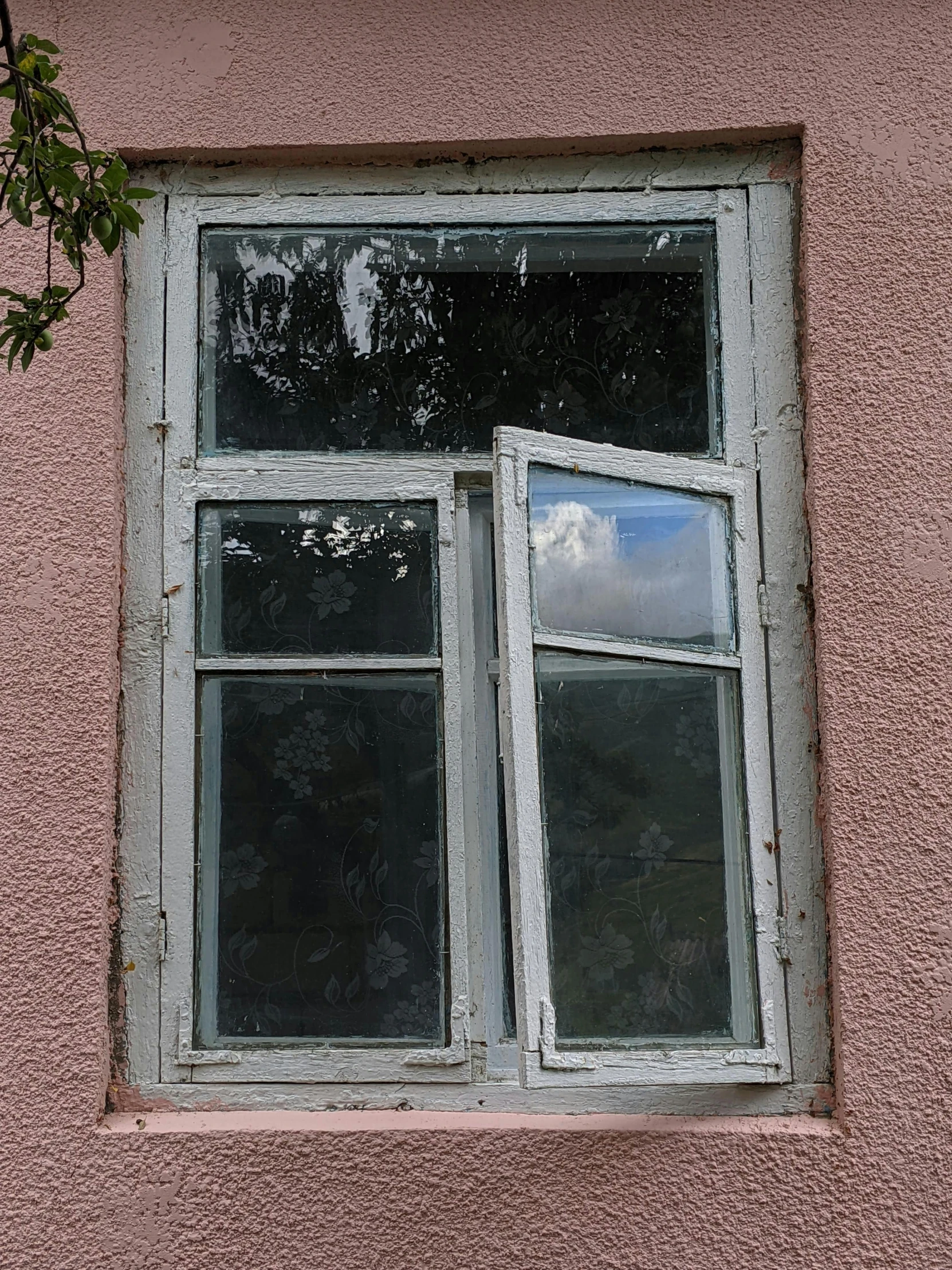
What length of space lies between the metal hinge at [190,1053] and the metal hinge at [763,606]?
124 centimetres

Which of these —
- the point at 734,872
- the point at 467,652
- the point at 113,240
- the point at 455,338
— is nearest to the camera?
the point at 113,240

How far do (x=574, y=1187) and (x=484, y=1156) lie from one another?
16cm

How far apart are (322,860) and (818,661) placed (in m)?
0.98

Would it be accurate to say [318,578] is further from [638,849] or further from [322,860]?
[638,849]

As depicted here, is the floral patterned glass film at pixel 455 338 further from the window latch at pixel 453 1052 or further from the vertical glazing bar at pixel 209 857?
the window latch at pixel 453 1052

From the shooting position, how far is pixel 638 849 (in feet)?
7.09

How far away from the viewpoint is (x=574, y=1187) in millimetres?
2082

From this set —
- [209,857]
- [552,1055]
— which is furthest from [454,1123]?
[209,857]

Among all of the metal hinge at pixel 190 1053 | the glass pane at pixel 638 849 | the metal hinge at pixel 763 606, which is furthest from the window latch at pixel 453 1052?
the metal hinge at pixel 763 606

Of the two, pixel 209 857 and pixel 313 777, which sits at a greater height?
pixel 313 777

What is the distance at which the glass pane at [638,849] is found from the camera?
2.09 meters

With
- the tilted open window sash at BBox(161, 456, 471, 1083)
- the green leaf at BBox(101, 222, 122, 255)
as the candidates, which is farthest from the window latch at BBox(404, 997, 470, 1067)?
the green leaf at BBox(101, 222, 122, 255)

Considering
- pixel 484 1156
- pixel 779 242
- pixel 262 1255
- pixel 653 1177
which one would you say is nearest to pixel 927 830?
pixel 653 1177

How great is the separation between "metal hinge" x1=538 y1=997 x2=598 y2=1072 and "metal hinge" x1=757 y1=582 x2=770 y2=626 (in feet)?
2.64
